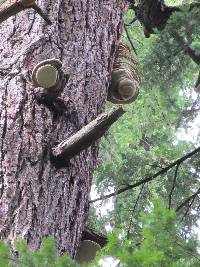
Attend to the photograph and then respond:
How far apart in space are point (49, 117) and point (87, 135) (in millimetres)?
281

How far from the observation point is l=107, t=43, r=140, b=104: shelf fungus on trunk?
3.03 meters

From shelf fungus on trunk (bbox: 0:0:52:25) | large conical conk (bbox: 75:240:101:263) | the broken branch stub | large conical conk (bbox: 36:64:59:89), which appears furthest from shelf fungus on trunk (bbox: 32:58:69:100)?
large conical conk (bbox: 75:240:101:263)

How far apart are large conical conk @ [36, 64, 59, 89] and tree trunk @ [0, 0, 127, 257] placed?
0.08 m

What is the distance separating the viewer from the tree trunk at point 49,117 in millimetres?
2203

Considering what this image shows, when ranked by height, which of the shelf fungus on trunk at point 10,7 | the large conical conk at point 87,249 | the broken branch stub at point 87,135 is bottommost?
the large conical conk at point 87,249

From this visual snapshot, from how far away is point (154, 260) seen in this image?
5.69 feet

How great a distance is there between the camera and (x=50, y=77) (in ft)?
7.89

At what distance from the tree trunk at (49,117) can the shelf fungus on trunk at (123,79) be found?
0.09 m

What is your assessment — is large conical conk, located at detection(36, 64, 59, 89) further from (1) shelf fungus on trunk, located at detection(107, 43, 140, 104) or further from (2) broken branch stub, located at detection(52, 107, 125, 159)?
(1) shelf fungus on trunk, located at detection(107, 43, 140, 104)

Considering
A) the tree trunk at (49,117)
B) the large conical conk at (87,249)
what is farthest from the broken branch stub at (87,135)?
the large conical conk at (87,249)

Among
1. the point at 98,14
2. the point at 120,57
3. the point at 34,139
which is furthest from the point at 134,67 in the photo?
the point at 34,139

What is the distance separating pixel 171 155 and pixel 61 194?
10.7ft

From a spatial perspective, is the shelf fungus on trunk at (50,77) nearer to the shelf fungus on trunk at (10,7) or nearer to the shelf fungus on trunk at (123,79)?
the shelf fungus on trunk at (10,7)

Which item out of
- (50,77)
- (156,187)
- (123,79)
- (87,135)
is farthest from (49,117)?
(156,187)
